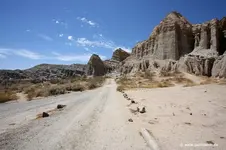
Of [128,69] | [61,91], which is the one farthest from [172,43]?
[61,91]

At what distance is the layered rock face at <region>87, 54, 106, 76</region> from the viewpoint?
382ft

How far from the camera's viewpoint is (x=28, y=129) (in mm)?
7480

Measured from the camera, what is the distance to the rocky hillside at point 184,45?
164ft

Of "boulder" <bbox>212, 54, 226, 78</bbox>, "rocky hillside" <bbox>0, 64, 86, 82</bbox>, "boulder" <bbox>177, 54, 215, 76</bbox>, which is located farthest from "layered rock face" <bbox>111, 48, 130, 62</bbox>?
"boulder" <bbox>212, 54, 226, 78</bbox>

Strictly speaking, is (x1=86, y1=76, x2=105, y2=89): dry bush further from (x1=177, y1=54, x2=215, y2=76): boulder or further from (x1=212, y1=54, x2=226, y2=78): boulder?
(x1=212, y1=54, x2=226, y2=78): boulder

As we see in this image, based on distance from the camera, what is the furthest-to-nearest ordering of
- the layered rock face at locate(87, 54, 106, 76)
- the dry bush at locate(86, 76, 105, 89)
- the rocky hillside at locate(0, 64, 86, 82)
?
the layered rock face at locate(87, 54, 106, 76)
the rocky hillside at locate(0, 64, 86, 82)
the dry bush at locate(86, 76, 105, 89)

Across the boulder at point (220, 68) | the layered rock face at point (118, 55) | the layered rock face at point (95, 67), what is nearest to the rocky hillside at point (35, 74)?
the layered rock face at point (95, 67)

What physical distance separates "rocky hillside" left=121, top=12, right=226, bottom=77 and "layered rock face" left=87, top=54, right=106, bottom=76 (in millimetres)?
47078

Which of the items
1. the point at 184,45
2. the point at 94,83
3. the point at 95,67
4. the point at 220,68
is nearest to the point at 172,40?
the point at 184,45

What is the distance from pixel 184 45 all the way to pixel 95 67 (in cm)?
6552

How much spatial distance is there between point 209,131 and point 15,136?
6.81 meters

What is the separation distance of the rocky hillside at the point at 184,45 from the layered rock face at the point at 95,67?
47.1 m

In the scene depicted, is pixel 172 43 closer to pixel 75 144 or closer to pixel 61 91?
pixel 61 91

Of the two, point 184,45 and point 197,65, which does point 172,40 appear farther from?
point 197,65
